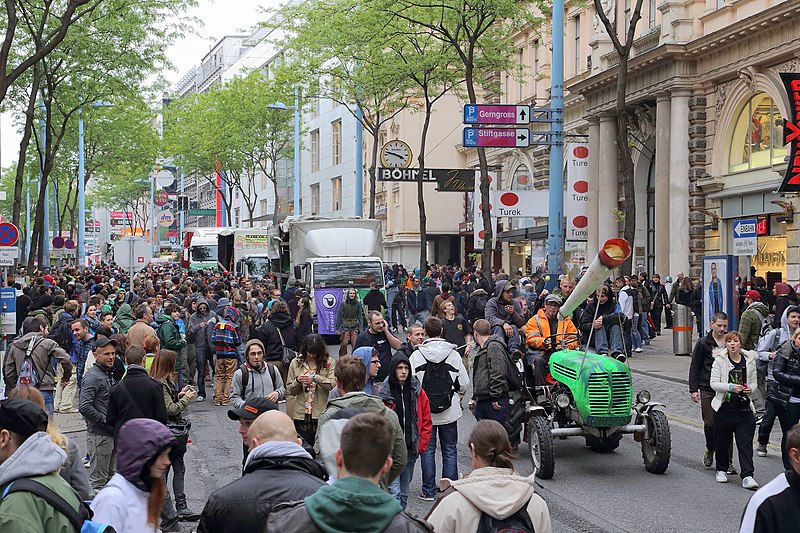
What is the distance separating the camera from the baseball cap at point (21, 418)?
15.9ft

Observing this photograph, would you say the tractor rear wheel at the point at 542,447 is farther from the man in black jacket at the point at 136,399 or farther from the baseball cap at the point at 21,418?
the baseball cap at the point at 21,418

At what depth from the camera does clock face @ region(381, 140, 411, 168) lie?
3991 cm

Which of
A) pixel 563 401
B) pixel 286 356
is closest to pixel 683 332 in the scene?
pixel 286 356

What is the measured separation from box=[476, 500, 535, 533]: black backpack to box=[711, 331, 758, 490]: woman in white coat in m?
6.29

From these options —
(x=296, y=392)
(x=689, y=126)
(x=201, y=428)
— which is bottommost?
(x=201, y=428)

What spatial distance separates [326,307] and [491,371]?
15635 mm

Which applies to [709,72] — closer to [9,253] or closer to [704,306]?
[704,306]

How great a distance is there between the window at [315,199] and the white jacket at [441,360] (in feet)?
227

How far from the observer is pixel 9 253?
932 inches

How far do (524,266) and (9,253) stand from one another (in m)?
27.2

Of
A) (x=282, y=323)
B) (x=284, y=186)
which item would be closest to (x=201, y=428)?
(x=282, y=323)

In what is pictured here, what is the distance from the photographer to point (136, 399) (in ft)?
27.8

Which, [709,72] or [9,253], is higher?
[709,72]

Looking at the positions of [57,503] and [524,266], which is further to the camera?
[524,266]
